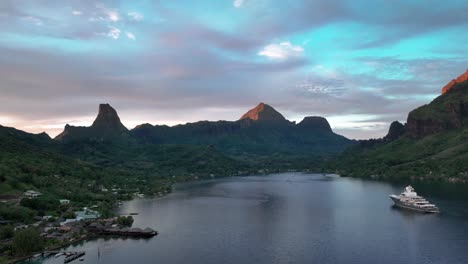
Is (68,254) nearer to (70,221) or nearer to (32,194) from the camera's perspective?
(70,221)

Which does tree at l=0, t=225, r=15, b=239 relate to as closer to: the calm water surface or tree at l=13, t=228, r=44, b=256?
tree at l=13, t=228, r=44, b=256

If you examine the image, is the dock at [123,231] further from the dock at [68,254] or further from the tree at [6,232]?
the tree at [6,232]

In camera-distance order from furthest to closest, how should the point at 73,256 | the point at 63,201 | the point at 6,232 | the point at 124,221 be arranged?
1. the point at 63,201
2. the point at 124,221
3. the point at 6,232
4. the point at 73,256

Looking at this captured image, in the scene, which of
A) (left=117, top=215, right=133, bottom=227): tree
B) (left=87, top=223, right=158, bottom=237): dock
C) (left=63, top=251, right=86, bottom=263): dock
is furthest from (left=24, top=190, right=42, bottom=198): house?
(left=63, top=251, right=86, bottom=263): dock

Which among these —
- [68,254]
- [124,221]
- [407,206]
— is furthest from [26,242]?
[407,206]

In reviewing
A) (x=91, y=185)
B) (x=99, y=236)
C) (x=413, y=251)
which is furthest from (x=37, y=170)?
(x=413, y=251)

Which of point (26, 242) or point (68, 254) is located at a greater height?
point (26, 242)

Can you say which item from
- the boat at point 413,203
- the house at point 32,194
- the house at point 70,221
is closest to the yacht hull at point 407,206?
the boat at point 413,203
